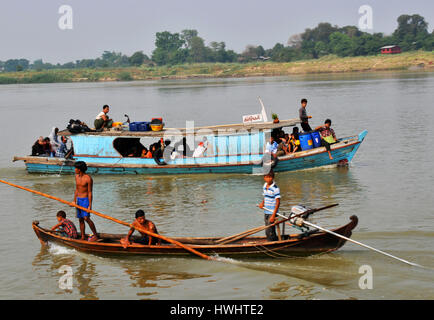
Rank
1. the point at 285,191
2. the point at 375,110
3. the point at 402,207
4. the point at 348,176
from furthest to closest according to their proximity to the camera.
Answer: the point at 375,110 < the point at 348,176 < the point at 285,191 < the point at 402,207

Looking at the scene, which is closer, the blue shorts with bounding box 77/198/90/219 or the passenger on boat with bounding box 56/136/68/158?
the blue shorts with bounding box 77/198/90/219

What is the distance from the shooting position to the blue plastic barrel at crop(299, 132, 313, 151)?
18.7 meters

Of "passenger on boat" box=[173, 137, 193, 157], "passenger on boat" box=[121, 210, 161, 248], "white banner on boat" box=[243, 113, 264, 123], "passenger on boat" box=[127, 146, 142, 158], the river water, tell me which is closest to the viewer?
the river water

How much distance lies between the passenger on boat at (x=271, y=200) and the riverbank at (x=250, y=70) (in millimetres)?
87730

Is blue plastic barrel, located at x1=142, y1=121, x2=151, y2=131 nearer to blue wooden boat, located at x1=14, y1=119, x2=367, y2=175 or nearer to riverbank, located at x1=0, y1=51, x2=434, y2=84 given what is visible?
blue wooden boat, located at x1=14, y1=119, x2=367, y2=175

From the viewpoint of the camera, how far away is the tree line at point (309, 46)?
11656cm

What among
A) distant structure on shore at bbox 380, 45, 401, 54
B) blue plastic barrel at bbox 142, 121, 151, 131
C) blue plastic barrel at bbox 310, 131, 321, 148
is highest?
distant structure on shore at bbox 380, 45, 401, 54

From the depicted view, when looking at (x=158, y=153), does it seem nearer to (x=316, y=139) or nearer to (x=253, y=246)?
(x=316, y=139)

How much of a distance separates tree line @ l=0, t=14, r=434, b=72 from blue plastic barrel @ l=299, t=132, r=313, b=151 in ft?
329

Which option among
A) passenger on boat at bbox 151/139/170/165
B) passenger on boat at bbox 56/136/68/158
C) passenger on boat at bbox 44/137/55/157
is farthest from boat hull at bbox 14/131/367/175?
passenger on boat at bbox 44/137/55/157
